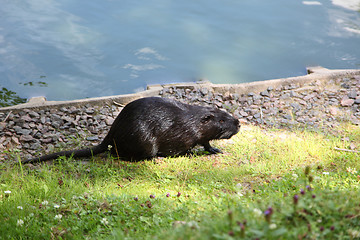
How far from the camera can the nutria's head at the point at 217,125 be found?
413 centimetres

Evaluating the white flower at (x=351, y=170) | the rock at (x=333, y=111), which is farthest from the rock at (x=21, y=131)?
the rock at (x=333, y=111)

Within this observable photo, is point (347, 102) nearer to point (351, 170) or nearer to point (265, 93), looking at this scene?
point (265, 93)

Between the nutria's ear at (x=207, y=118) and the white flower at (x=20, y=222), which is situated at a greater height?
the nutria's ear at (x=207, y=118)

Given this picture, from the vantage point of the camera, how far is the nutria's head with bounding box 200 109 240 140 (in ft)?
13.6

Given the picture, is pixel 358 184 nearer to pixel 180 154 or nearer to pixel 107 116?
pixel 180 154

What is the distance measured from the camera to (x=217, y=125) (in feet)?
13.7

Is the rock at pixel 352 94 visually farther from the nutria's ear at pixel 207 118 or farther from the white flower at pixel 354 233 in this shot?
the white flower at pixel 354 233

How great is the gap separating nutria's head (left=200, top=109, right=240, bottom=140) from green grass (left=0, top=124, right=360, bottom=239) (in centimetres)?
21

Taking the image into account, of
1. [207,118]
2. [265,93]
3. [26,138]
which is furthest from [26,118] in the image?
[265,93]

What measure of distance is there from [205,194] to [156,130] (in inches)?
36.9

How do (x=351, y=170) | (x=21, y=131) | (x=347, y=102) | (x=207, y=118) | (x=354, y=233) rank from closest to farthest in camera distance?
(x=354, y=233), (x=351, y=170), (x=207, y=118), (x=21, y=131), (x=347, y=102)

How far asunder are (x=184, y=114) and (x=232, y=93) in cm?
185

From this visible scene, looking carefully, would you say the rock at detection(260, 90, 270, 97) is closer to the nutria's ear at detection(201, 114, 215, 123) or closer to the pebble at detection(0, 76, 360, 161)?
the pebble at detection(0, 76, 360, 161)

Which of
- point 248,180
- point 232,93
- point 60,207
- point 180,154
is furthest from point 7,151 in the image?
point 232,93
